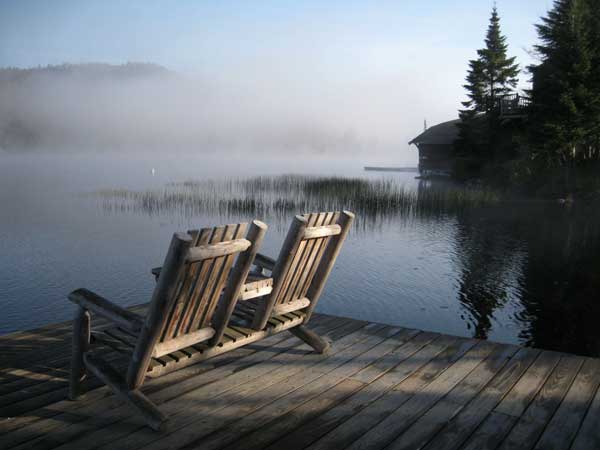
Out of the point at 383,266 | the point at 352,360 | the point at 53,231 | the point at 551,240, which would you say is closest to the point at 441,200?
the point at 551,240

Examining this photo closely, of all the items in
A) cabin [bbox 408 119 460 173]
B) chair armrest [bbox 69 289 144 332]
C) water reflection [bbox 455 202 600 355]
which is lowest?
water reflection [bbox 455 202 600 355]

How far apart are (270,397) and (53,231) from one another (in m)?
14.7

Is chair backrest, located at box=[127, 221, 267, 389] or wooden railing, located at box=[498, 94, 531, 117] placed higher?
wooden railing, located at box=[498, 94, 531, 117]

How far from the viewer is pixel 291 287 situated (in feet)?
13.4

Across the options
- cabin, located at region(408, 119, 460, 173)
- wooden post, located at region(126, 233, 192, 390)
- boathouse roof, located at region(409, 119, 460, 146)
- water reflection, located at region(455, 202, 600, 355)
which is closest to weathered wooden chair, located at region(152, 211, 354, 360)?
wooden post, located at region(126, 233, 192, 390)

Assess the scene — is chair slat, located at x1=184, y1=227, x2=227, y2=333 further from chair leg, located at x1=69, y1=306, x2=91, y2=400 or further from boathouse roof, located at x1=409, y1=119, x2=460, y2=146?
boathouse roof, located at x1=409, y1=119, x2=460, y2=146

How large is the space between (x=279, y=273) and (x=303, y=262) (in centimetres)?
30

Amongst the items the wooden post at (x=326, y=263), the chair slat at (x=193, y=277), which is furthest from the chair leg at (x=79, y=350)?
the wooden post at (x=326, y=263)

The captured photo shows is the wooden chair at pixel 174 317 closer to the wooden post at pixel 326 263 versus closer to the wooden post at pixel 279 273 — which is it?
the wooden post at pixel 279 273

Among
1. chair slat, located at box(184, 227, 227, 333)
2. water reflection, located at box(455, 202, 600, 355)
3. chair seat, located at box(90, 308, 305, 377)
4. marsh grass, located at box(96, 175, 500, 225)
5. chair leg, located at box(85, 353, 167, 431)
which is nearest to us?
chair leg, located at box(85, 353, 167, 431)

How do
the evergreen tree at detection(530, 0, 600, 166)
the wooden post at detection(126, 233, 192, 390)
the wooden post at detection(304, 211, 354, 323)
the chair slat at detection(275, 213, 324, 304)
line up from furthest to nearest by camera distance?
the evergreen tree at detection(530, 0, 600, 166) → the wooden post at detection(304, 211, 354, 323) → the chair slat at detection(275, 213, 324, 304) → the wooden post at detection(126, 233, 192, 390)

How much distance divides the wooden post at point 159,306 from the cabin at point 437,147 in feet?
149

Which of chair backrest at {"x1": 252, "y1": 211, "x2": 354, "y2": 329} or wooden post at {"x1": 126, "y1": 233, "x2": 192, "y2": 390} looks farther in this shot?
chair backrest at {"x1": 252, "y1": 211, "x2": 354, "y2": 329}

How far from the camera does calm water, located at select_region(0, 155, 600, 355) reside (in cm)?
852
